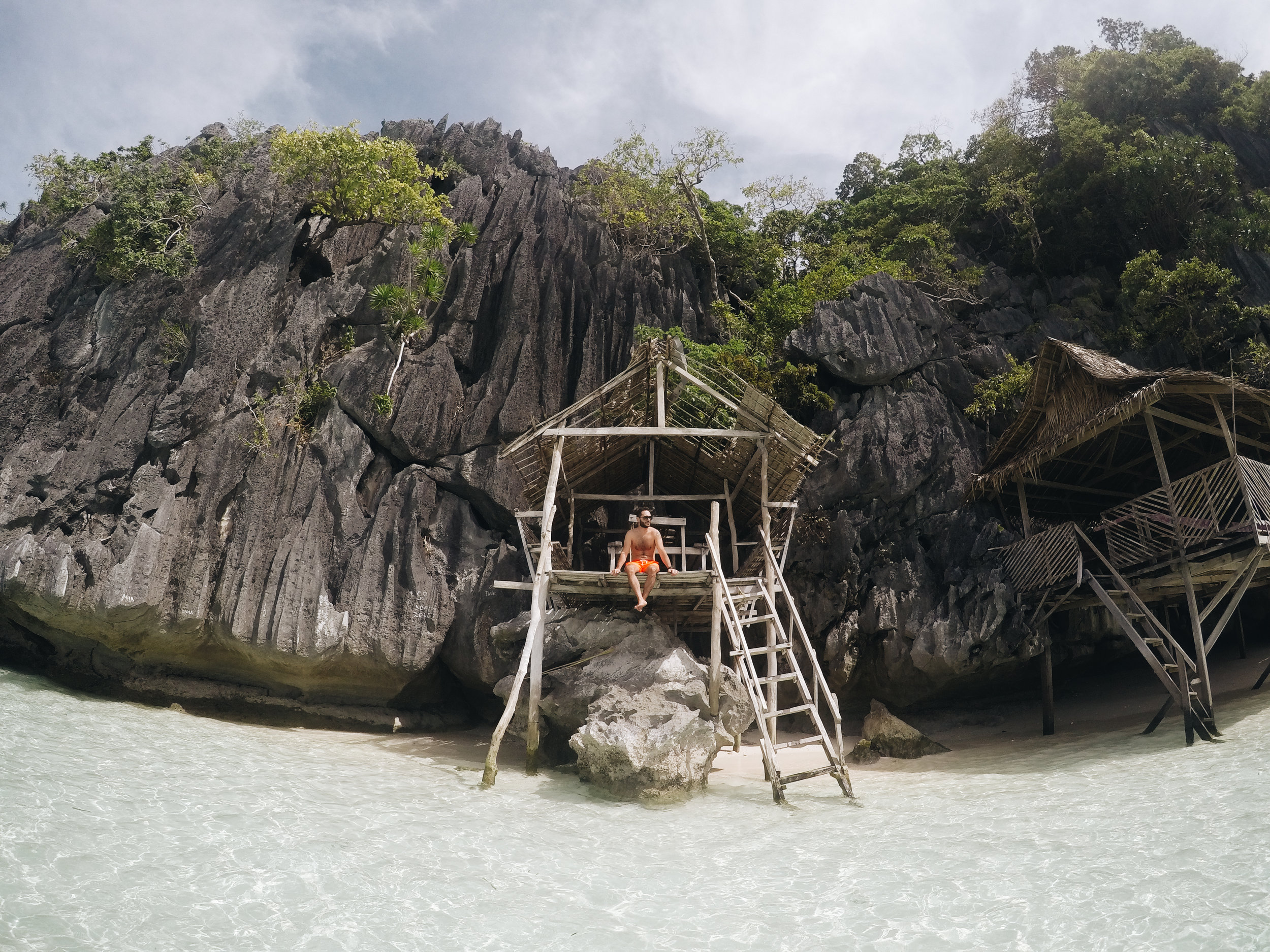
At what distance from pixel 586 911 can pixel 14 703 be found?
9108mm

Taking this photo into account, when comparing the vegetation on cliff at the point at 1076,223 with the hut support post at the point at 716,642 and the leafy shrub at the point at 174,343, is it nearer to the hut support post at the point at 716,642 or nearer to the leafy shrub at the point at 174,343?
the hut support post at the point at 716,642

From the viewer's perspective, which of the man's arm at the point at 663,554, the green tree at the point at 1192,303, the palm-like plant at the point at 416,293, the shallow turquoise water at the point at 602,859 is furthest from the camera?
the green tree at the point at 1192,303

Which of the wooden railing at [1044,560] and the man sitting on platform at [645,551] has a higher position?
the wooden railing at [1044,560]

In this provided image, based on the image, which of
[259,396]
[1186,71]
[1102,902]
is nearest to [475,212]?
[259,396]

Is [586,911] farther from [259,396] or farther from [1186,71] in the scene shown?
[1186,71]

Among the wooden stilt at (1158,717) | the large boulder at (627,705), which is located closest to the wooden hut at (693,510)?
the large boulder at (627,705)

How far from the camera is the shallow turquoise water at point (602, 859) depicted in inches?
187

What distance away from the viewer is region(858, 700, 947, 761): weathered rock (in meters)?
11.1

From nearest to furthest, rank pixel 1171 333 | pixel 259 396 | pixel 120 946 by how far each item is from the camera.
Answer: pixel 120 946 < pixel 259 396 < pixel 1171 333

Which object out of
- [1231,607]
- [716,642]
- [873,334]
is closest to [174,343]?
[716,642]

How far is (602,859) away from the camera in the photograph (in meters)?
6.30

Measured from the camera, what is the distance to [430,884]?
216 inches

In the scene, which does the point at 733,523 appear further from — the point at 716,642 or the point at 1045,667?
the point at 1045,667

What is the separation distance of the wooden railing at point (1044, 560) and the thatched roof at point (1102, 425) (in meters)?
1.03
